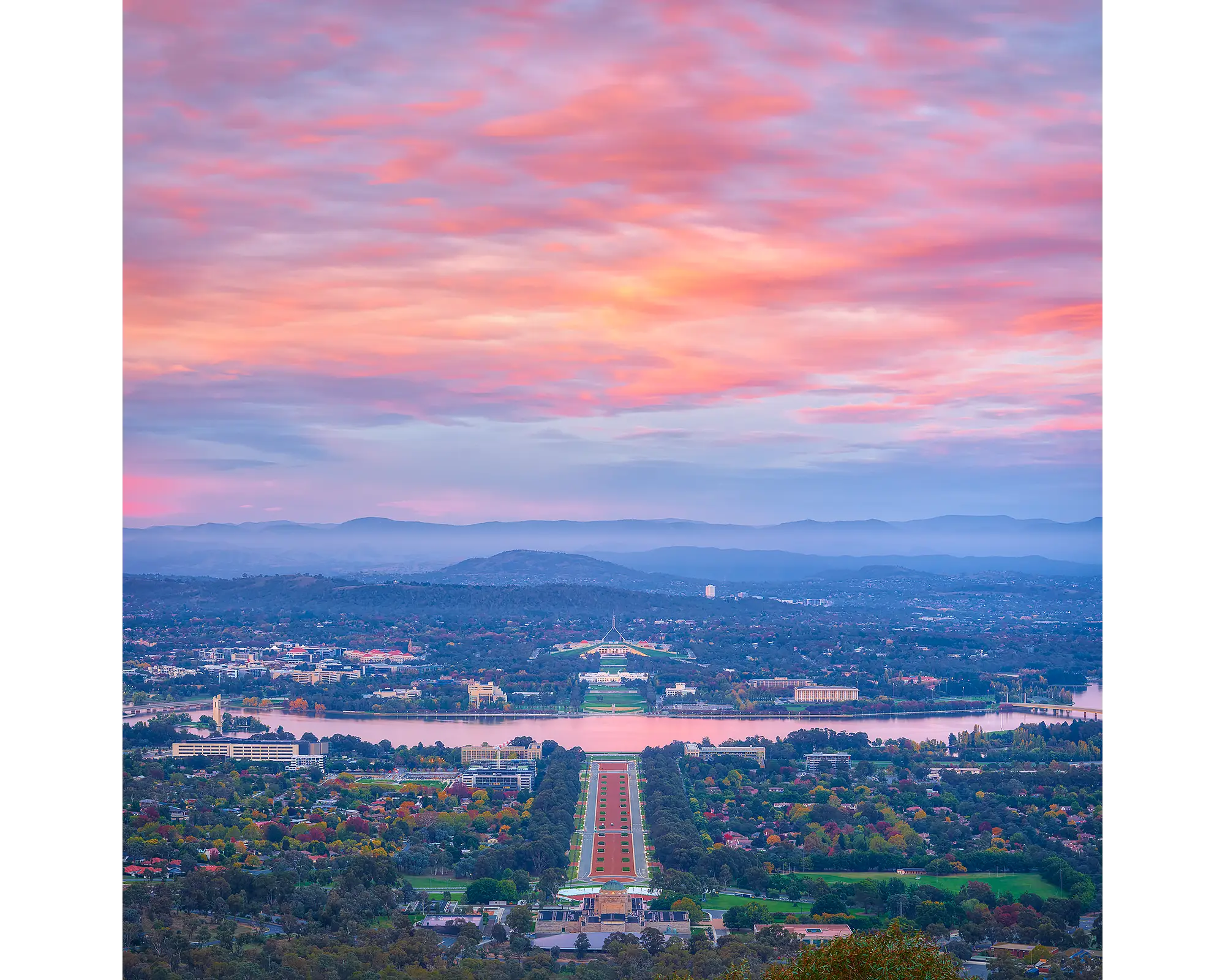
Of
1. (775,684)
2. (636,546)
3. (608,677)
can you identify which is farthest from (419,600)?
(775,684)

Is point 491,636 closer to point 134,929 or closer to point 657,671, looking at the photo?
point 657,671

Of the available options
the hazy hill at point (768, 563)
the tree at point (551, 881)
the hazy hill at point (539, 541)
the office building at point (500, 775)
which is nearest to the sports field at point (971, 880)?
the tree at point (551, 881)

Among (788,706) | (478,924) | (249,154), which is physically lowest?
(478,924)

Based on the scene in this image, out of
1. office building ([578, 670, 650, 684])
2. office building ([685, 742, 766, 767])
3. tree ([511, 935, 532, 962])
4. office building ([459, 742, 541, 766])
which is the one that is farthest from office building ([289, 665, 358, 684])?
tree ([511, 935, 532, 962])

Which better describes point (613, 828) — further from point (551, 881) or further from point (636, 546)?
point (636, 546)

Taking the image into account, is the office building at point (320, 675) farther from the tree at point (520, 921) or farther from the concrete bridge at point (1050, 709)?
the concrete bridge at point (1050, 709)
